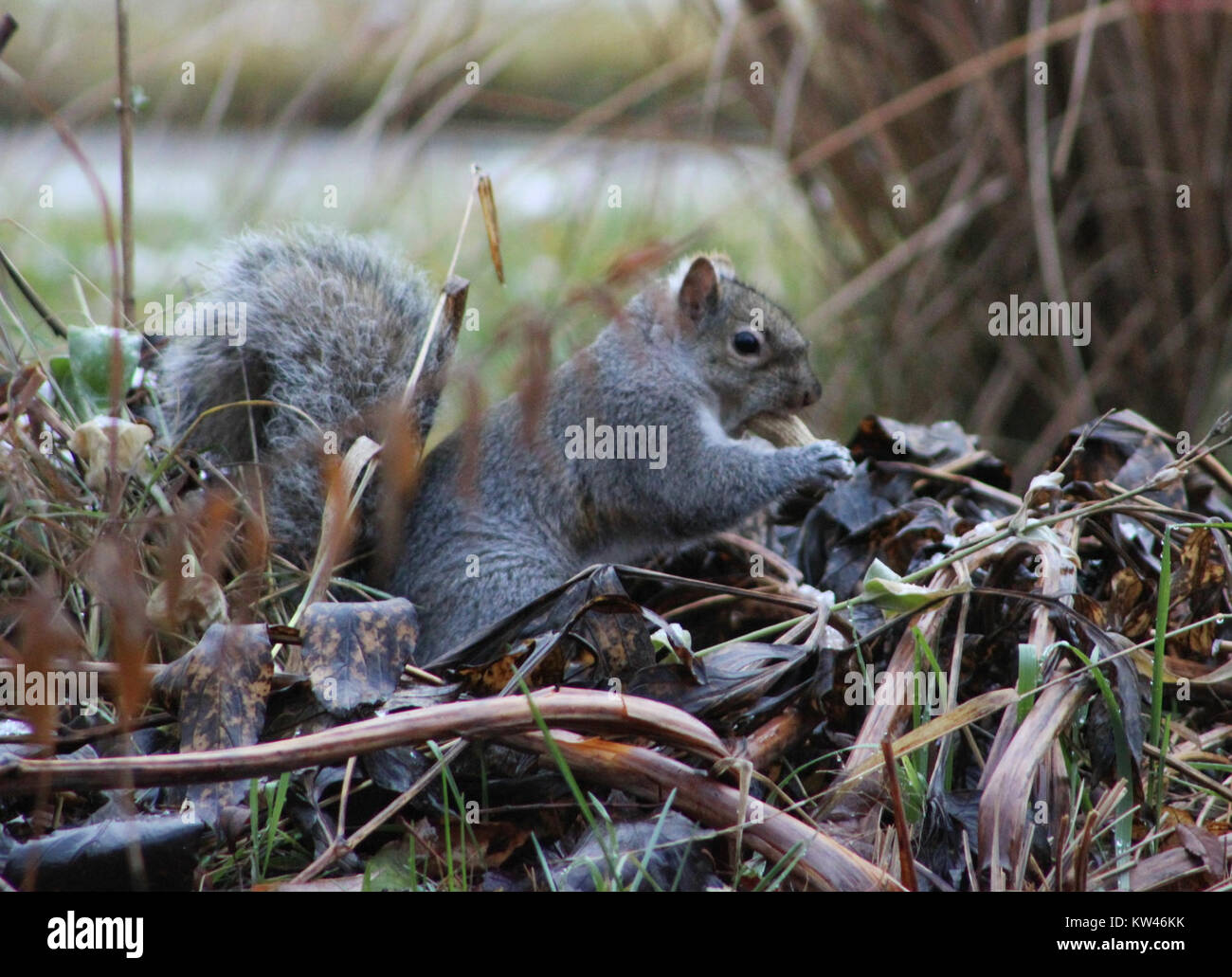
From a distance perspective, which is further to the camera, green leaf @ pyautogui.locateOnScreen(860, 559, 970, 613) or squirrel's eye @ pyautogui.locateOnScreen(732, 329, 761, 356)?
squirrel's eye @ pyautogui.locateOnScreen(732, 329, 761, 356)

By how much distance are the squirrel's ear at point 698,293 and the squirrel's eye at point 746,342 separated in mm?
56

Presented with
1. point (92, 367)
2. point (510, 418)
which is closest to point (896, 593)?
point (510, 418)

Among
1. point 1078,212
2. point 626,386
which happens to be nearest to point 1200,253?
point 1078,212

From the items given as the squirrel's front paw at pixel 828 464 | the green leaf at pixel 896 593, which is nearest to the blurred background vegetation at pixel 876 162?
the squirrel's front paw at pixel 828 464

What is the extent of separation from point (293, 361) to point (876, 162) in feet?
4.52

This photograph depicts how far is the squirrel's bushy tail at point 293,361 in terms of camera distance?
1.27 m

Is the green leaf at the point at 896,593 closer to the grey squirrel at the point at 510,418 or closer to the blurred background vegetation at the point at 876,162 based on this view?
the grey squirrel at the point at 510,418

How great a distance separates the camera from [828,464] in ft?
4.53

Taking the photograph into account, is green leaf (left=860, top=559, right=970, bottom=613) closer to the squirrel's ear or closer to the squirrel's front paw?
the squirrel's front paw

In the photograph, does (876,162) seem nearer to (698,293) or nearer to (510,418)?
(698,293)

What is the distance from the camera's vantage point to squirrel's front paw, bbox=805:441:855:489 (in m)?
1.38

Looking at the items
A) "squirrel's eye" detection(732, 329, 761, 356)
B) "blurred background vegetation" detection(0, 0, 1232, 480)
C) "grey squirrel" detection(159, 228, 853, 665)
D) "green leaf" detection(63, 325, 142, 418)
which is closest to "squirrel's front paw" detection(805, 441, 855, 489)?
"grey squirrel" detection(159, 228, 853, 665)

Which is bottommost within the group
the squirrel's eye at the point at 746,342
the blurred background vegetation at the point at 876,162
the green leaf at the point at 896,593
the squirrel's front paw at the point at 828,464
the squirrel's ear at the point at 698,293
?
the green leaf at the point at 896,593
